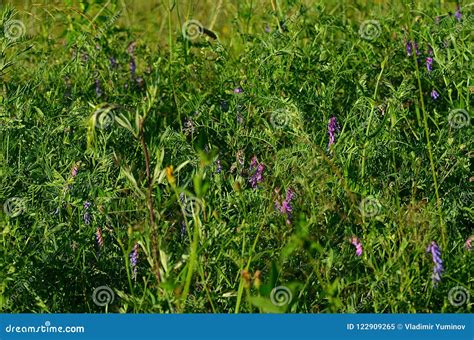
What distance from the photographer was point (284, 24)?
12.8 ft

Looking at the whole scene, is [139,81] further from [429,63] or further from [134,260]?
[134,260]

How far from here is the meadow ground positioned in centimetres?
278

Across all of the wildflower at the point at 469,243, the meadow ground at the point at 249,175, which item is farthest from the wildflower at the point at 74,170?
the wildflower at the point at 469,243

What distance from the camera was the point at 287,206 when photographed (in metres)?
3.04

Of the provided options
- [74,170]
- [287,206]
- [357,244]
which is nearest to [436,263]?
[357,244]

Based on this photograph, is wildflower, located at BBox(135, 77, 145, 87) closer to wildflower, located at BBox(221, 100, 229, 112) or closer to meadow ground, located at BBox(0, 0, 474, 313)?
meadow ground, located at BBox(0, 0, 474, 313)

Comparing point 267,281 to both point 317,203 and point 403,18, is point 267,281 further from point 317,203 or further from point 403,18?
point 403,18

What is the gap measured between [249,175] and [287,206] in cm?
34

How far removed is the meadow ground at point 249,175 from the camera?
2783mm

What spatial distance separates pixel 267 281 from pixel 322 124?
2.97ft

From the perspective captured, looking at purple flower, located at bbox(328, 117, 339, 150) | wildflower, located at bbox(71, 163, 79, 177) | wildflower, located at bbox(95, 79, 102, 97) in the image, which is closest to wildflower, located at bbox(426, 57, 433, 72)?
purple flower, located at bbox(328, 117, 339, 150)

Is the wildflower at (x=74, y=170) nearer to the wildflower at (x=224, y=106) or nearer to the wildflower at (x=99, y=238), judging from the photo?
the wildflower at (x=99, y=238)

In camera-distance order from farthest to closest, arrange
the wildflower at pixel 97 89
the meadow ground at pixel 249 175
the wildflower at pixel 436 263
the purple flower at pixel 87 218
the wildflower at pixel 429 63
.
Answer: the wildflower at pixel 97 89
the wildflower at pixel 429 63
the purple flower at pixel 87 218
the meadow ground at pixel 249 175
the wildflower at pixel 436 263

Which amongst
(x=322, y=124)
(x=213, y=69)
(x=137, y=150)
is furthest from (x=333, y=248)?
(x=213, y=69)
